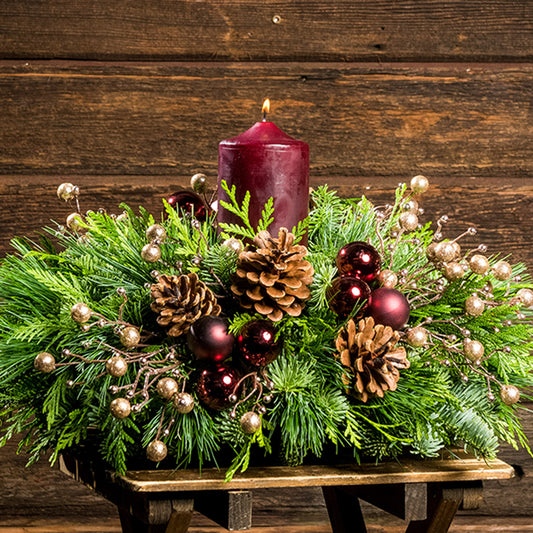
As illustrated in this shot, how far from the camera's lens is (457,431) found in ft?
2.01

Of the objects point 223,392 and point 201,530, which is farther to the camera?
point 201,530

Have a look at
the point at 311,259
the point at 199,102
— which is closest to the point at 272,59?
the point at 199,102

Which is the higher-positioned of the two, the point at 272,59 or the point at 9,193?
the point at 272,59

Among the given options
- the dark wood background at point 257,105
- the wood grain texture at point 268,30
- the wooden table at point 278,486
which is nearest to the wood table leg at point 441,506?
the wooden table at point 278,486

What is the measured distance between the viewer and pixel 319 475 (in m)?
0.57

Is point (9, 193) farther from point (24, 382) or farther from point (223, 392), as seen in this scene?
point (223, 392)

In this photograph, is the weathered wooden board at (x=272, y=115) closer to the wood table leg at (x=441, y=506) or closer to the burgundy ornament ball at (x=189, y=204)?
the burgundy ornament ball at (x=189, y=204)

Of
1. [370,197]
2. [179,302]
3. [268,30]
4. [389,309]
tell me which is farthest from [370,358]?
[268,30]

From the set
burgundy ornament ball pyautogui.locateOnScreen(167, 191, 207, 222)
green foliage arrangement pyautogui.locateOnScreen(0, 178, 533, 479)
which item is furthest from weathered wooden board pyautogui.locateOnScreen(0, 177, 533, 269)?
green foliage arrangement pyautogui.locateOnScreen(0, 178, 533, 479)

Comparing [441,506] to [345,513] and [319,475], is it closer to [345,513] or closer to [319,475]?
[319,475]

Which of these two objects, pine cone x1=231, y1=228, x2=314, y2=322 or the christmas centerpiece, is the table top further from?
pine cone x1=231, y1=228, x2=314, y2=322

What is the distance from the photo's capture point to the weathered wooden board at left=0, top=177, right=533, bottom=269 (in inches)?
44.4

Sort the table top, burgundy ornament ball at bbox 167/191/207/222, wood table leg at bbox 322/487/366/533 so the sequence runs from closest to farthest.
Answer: the table top, burgundy ornament ball at bbox 167/191/207/222, wood table leg at bbox 322/487/366/533

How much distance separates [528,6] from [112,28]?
702 millimetres
